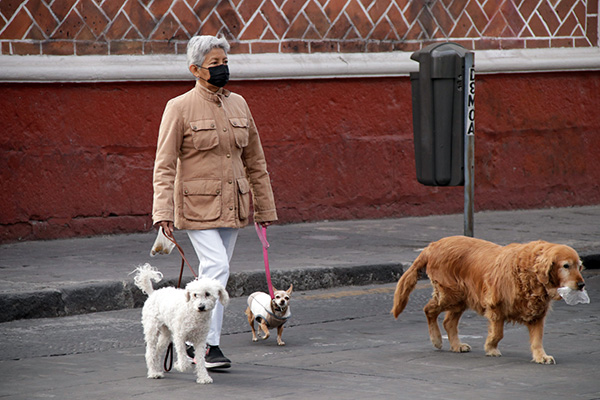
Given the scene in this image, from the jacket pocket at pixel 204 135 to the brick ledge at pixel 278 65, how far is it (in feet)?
16.2

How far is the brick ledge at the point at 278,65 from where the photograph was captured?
423 inches

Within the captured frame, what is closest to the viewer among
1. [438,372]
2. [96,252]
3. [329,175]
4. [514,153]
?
[438,372]

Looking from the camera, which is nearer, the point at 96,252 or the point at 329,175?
the point at 96,252

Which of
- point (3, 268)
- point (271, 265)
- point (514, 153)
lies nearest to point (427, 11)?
point (514, 153)

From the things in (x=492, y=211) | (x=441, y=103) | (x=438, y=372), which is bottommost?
(x=438, y=372)

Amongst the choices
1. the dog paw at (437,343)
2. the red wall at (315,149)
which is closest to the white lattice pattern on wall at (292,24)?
the red wall at (315,149)

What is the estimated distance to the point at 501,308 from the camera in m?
6.33

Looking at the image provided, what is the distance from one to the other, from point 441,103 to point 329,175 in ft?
9.92

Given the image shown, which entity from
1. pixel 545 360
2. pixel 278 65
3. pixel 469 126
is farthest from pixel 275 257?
pixel 545 360

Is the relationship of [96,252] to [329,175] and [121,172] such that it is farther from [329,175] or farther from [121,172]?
[329,175]

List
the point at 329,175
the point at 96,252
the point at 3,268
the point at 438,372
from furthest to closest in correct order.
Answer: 1. the point at 329,175
2. the point at 96,252
3. the point at 3,268
4. the point at 438,372

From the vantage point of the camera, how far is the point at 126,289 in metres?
8.36

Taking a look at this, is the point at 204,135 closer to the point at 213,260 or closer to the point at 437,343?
the point at 213,260

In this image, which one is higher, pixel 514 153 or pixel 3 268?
pixel 514 153
